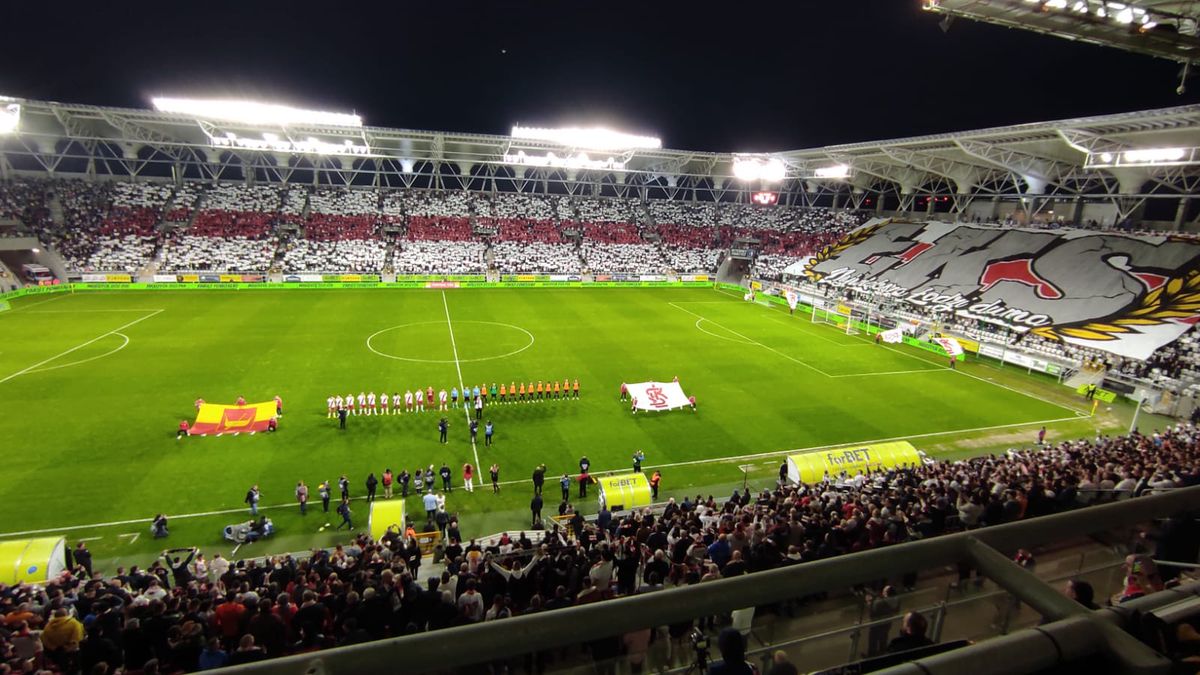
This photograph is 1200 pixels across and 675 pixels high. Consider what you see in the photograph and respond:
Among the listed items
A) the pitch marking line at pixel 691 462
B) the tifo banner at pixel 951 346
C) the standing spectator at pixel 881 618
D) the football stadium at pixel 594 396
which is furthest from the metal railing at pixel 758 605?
the tifo banner at pixel 951 346

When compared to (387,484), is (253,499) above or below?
above

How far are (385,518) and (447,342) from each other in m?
21.1

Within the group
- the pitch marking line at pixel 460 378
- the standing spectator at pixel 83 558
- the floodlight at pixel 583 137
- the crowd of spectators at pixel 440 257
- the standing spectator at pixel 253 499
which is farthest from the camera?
the floodlight at pixel 583 137

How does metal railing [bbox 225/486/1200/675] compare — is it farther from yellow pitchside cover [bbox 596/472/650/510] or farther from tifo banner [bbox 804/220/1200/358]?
tifo banner [bbox 804/220/1200/358]

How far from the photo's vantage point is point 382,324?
40.3m

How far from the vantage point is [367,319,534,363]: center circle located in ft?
109

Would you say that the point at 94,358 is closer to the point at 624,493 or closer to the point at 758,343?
the point at 624,493

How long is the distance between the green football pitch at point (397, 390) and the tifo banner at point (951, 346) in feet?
3.30

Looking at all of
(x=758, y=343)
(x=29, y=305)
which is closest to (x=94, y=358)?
(x=29, y=305)

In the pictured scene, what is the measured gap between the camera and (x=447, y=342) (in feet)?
119

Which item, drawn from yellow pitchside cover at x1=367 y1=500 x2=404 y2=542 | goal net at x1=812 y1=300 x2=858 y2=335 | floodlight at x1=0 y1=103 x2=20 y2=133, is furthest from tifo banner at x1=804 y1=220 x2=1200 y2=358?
floodlight at x1=0 y1=103 x2=20 y2=133

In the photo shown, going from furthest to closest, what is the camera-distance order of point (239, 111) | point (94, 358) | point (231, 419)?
point (239, 111) → point (94, 358) → point (231, 419)

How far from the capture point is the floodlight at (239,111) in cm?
5044

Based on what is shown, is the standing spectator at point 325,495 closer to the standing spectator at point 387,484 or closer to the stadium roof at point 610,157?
the standing spectator at point 387,484
